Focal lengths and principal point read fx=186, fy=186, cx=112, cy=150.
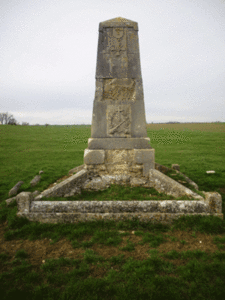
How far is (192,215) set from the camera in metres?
4.80

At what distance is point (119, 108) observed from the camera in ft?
24.4

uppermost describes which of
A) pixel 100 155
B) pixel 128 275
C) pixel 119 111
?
pixel 119 111

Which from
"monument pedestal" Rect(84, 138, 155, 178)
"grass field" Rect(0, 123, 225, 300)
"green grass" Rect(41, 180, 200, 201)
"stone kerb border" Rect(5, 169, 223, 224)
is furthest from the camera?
"monument pedestal" Rect(84, 138, 155, 178)

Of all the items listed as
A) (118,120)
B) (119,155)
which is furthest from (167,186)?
(118,120)

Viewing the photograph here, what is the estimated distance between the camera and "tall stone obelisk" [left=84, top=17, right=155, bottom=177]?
7406 millimetres

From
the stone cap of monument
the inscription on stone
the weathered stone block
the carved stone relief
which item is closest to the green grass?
the weathered stone block

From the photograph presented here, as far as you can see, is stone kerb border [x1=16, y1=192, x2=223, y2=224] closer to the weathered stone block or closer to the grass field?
the grass field

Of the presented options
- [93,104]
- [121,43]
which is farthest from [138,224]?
[121,43]

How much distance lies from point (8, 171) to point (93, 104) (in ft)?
24.4

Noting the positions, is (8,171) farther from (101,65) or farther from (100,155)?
(101,65)

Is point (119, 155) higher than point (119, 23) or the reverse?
the reverse

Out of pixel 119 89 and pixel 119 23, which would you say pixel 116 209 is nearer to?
pixel 119 89

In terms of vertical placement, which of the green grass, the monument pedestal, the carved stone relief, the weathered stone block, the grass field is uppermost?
the carved stone relief

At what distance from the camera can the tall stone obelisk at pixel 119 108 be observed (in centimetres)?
741
